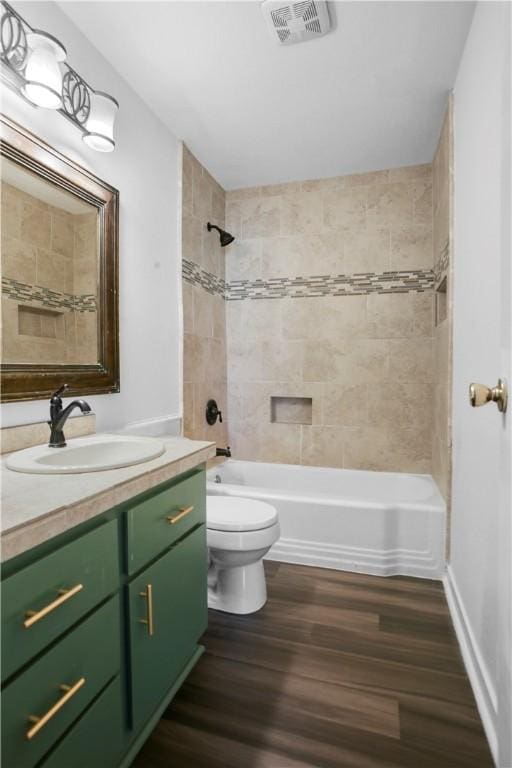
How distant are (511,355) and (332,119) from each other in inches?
Answer: 81.7

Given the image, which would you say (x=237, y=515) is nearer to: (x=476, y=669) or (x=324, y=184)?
(x=476, y=669)

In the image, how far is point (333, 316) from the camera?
308cm

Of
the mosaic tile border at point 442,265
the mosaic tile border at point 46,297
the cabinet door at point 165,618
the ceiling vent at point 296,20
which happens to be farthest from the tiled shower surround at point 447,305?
the mosaic tile border at point 46,297

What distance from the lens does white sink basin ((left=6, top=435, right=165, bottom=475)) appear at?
1073mm

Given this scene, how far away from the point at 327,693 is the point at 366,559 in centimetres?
92

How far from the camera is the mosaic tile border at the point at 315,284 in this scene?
2.88 metres

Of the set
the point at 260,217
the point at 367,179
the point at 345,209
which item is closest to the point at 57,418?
the point at 260,217

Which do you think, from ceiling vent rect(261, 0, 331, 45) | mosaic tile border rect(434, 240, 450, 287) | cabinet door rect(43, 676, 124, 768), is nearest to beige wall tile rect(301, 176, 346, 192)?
mosaic tile border rect(434, 240, 450, 287)

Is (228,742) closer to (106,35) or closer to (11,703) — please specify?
(11,703)

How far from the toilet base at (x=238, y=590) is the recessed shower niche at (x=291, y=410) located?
142 cm

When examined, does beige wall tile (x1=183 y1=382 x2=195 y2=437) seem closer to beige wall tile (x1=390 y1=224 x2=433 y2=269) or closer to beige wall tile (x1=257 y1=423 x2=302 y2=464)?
beige wall tile (x1=257 y1=423 x2=302 y2=464)

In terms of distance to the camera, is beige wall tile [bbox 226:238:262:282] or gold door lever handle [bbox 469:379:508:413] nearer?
gold door lever handle [bbox 469:379:508:413]

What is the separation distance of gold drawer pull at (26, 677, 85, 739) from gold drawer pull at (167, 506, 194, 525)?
44 cm

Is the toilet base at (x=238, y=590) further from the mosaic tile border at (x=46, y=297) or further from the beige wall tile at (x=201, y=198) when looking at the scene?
the beige wall tile at (x=201, y=198)
